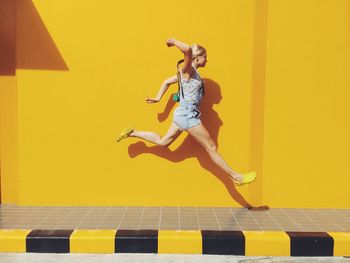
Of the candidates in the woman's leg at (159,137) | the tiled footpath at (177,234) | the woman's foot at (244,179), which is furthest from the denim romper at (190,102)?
the tiled footpath at (177,234)

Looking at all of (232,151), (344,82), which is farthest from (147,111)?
(344,82)

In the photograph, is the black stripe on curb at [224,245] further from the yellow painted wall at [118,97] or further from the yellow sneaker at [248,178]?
the yellow painted wall at [118,97]

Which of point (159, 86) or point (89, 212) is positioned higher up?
point (159, 86)

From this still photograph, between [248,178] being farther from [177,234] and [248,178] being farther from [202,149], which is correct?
→ [177,234]

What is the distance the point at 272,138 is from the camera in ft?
13.8

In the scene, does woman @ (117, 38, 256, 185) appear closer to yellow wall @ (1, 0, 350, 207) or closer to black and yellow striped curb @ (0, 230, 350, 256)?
yellow wall @ (1, 0, 350, 207)

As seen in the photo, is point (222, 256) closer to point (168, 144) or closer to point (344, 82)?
point (168, 144)

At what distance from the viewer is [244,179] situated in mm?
3926

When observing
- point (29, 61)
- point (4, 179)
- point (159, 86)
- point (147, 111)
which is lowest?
point (4, 179)

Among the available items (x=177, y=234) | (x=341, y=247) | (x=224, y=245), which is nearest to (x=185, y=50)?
(x=177, y=234)

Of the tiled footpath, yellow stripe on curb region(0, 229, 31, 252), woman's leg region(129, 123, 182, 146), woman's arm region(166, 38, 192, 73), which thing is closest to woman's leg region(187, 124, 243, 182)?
woman's leg region(129, 123, 182, 146)

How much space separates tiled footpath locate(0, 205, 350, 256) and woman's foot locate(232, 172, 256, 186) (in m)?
0.35

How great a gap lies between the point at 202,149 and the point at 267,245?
1.38 meters

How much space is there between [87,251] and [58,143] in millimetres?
1444
